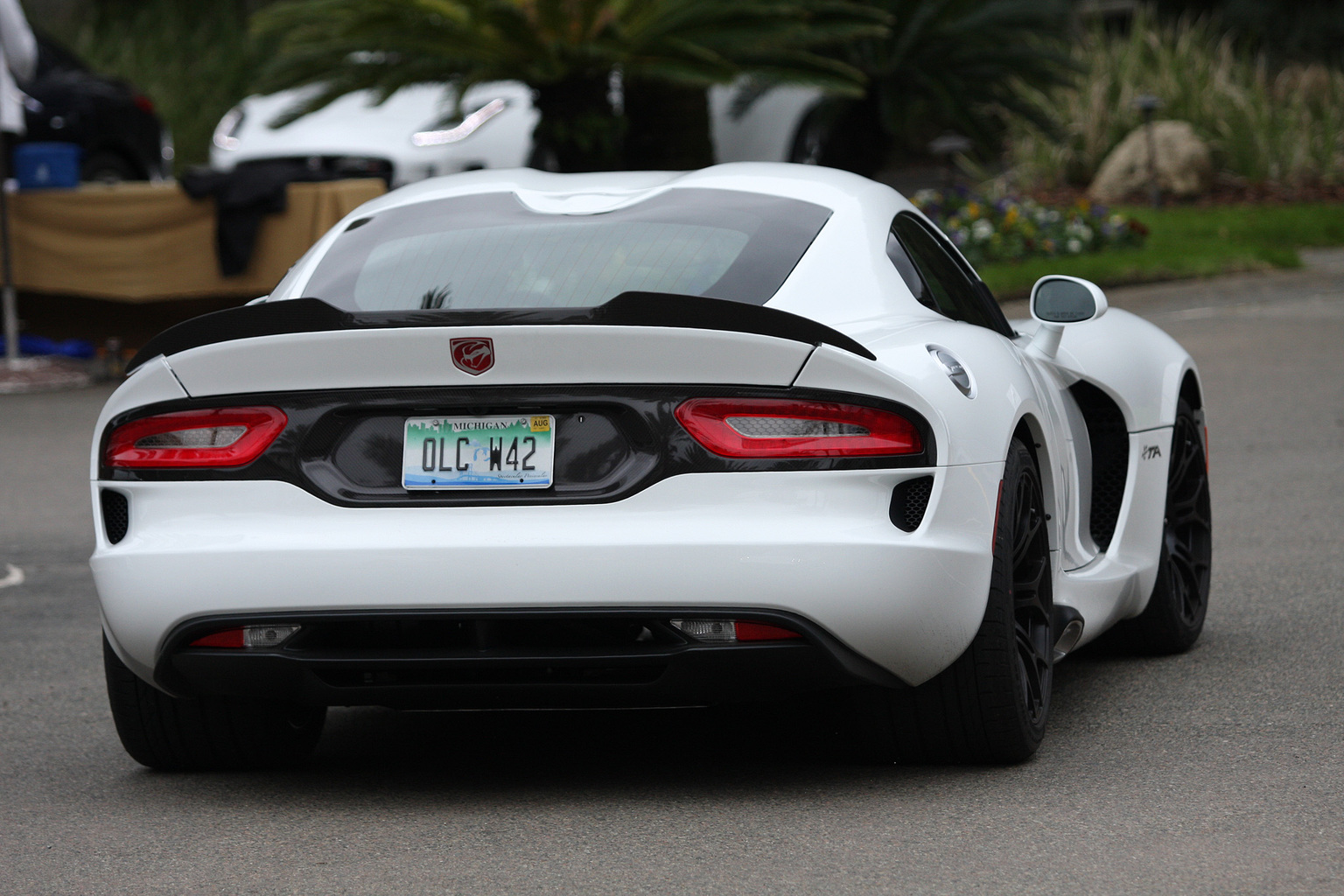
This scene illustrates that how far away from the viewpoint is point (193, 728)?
15.0 ft

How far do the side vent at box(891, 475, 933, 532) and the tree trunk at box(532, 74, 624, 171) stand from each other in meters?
11.2

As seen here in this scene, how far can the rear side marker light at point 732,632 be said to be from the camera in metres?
4.00

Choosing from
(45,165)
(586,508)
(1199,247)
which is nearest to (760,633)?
(586,508)

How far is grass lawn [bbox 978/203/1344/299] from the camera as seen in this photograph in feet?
54.3

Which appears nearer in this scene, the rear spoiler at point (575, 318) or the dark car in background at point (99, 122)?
the rear spoiler at point (575, 318)

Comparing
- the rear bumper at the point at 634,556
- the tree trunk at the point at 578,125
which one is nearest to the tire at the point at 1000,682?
the rear bumper at the point at 634,556

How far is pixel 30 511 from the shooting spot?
30.6 feet

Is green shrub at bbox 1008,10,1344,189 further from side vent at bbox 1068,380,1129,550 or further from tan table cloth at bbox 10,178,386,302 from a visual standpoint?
side vent at bbox 1068,380,1129,550

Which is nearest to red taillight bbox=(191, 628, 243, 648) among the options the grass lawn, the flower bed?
the grass lawn

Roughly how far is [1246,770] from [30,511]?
6.47 meters

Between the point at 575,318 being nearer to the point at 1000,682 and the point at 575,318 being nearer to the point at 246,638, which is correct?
the point at 246,638

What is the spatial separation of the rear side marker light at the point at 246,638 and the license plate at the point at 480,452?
42 centimetres

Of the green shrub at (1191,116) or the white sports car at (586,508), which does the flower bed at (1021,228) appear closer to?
the green shrub at (1191,116)

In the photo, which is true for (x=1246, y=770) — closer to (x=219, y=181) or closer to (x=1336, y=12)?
(x=219, y=181)
